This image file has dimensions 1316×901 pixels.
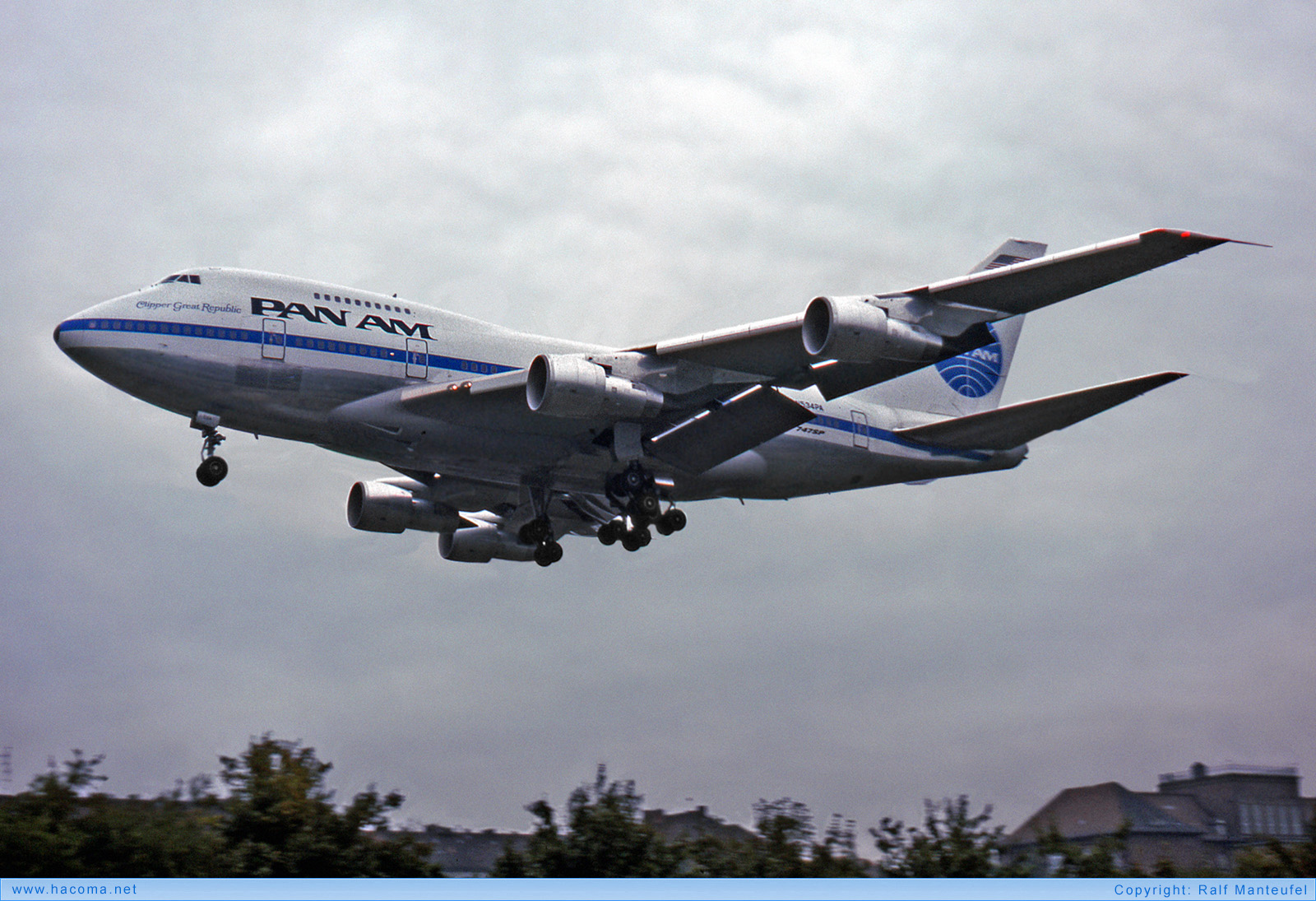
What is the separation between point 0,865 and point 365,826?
19.6ft

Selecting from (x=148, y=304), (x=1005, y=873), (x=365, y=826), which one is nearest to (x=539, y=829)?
(x=365, y=826)

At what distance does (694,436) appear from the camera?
3309 centimetres

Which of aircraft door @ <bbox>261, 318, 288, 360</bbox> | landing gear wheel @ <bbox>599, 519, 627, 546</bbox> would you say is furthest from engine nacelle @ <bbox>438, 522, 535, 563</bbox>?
aircraft door @ <bbox>261, 318, 288, 360</bbox>

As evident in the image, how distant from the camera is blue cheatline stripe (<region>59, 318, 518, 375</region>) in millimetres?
28656

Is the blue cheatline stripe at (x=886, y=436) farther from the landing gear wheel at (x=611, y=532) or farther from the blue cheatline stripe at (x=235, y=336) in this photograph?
the blue cheatline stripe at (x=235, y=336)

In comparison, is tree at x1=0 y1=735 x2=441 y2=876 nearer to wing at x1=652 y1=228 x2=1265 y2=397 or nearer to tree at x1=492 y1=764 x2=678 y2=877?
tree at x1=492 y1=764 x2=678 y2=877

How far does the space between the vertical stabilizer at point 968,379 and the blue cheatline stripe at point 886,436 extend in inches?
47.7

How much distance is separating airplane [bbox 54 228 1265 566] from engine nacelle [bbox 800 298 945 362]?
0.04 m

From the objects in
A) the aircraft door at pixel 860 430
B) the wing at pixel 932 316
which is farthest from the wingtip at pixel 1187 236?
the aircraft door at pixel 860 430

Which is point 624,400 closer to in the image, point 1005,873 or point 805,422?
point 805,422

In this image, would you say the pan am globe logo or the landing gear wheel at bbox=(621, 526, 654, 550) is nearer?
the landing gear wheel at bbox=(621, 526, 654, 550)

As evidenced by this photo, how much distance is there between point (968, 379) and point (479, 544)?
54.7 feet

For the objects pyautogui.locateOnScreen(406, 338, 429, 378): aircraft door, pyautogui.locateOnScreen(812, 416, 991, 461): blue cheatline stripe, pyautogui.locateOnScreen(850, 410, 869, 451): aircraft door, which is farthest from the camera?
pyautogui.locateOnScreen(850, 410, 869, 451): aircraft door

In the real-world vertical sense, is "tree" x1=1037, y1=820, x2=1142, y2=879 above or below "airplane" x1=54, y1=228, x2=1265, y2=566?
below
